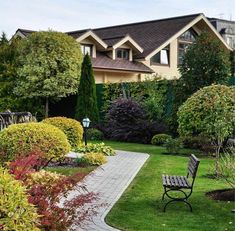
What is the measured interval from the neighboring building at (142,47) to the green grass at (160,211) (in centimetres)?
1916

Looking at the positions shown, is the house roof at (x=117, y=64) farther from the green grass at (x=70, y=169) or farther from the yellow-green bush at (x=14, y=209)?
the yellow-green bush at (x=14, y=209)

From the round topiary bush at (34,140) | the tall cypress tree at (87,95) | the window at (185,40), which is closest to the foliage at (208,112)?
the round topiary bush at (34,140)

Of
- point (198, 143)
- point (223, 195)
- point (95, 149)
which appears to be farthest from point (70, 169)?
point (198, 143)

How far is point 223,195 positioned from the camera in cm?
986

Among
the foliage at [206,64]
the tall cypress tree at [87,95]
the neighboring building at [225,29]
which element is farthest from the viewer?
the neighboring building at [225,29]

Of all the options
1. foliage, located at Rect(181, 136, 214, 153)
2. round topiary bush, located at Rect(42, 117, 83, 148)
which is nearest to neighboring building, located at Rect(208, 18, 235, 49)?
foliage, located at Rect(181, 136, 214, 153)

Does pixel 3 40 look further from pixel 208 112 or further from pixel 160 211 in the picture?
pixel 160 211

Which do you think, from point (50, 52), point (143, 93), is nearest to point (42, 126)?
point (143, 93)

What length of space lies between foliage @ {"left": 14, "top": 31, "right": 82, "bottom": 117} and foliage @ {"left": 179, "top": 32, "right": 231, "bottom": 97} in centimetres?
797

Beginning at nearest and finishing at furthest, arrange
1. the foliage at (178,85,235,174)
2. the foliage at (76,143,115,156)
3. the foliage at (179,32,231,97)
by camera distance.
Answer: the foliage at (178,85,235,174), the foliage at (76,143,115,156), the foliage at (179,32,231,97)

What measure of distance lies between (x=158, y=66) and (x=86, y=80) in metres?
11.9

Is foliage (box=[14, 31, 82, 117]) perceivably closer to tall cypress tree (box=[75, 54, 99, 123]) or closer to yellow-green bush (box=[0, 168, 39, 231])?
tall cypress tree (box=[75, 54, 99, 123])

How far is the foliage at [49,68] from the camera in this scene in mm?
25453

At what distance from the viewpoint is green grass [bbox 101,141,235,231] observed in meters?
7.91
